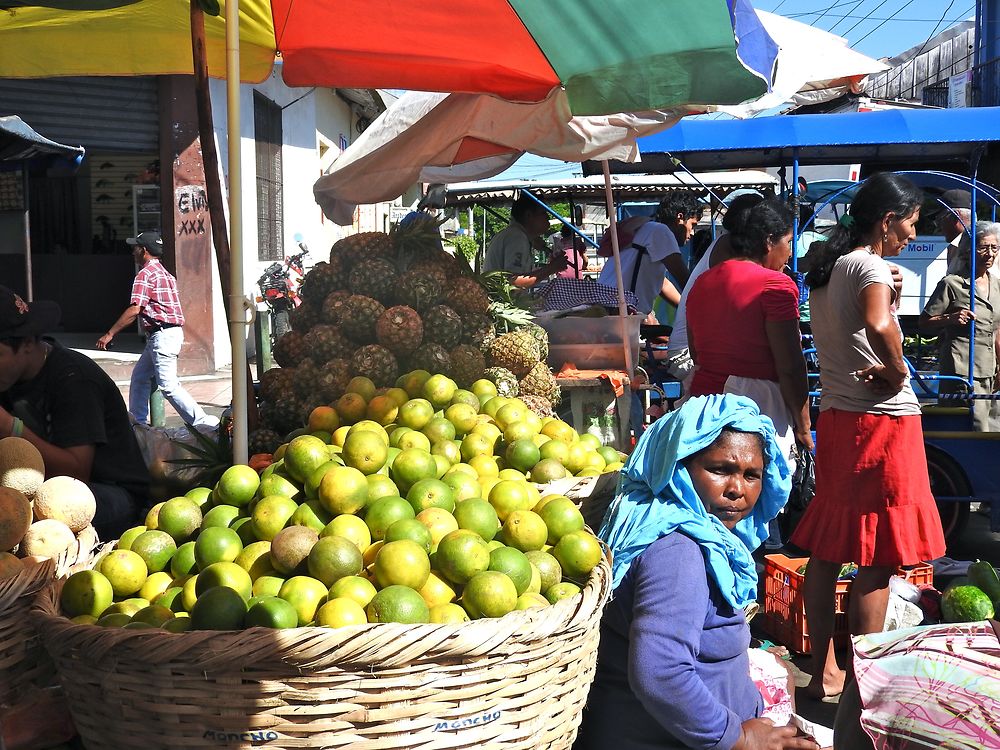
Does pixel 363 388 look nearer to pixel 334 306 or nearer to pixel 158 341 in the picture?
pixel 334 306

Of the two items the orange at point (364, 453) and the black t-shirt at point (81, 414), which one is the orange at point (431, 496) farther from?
the black t-shirt at point (81, 414)

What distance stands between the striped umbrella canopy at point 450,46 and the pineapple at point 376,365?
1.18 meters

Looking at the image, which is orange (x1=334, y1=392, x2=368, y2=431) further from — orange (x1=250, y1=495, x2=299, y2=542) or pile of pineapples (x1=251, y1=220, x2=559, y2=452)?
orange (x1=250, y1=495, x2=299, y2=542)

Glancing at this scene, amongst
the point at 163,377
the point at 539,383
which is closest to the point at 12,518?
the point at 539,383

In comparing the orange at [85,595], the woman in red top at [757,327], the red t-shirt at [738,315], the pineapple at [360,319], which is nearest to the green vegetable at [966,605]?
the woman in red top at [757,327]

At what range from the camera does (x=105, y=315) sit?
592 inches

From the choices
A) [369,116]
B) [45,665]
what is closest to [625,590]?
[45,665]

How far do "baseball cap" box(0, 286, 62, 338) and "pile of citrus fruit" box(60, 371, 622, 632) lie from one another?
1052mm

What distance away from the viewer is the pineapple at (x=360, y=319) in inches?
153

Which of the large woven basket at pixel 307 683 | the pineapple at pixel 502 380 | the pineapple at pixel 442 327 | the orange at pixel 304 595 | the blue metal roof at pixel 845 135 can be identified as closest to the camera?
the large woven basket at pixel 307 683

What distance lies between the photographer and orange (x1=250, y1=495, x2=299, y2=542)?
93.5 inches

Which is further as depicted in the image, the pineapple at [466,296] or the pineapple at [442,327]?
the pineapple at [466,296]

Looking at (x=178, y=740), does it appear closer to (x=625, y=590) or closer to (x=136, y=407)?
(x=625, y=590)

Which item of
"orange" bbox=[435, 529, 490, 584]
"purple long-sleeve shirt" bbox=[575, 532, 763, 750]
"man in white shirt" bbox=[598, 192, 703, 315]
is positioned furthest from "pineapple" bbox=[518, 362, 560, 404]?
"man in white shirt" bbox=[598, 192, 703, 315]
